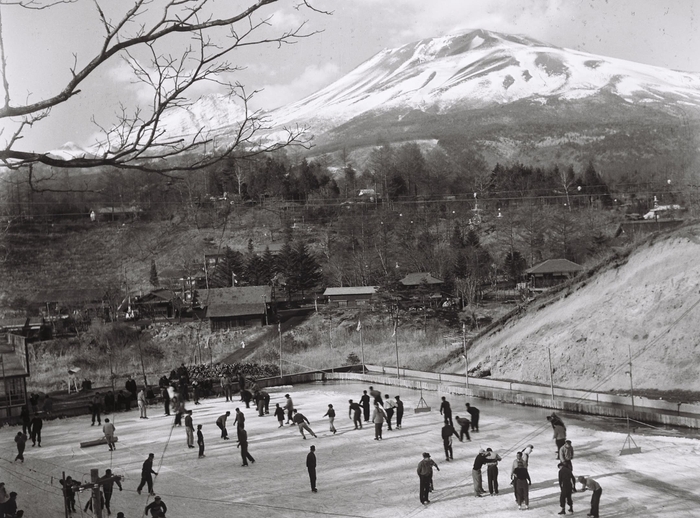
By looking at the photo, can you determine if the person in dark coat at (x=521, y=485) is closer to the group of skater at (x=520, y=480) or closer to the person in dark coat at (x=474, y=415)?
the group of skater at (x=520, y=480)

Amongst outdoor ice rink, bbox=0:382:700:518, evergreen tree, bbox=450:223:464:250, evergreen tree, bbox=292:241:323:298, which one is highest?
evergreen tree, bbox=450:223:464:250

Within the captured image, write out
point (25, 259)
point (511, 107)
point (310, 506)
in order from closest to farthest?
point (310, 506) → point (25, 259) → point (511, 107)

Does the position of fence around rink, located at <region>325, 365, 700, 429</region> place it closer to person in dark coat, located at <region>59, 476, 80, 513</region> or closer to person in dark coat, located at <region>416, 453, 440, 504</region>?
person in dark coat, located at <region>416, 453, 440, 504</region>

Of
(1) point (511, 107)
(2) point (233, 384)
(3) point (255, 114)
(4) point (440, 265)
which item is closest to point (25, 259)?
(4) point (440, 265)

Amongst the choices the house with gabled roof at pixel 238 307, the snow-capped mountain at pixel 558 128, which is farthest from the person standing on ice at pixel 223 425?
the snow-capped mountain at pixel 558 128

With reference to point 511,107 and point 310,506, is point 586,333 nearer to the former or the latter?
point 310,506

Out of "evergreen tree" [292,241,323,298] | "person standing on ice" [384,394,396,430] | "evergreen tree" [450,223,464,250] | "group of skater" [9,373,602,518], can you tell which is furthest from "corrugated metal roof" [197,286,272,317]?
"person standing on ice" [384,394,396,430]
